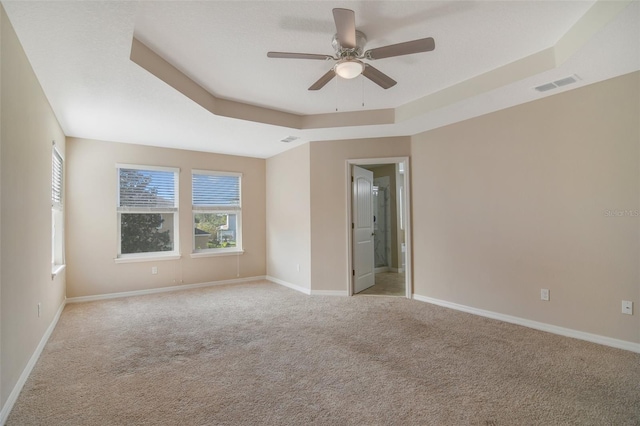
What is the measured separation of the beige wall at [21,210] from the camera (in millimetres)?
2070

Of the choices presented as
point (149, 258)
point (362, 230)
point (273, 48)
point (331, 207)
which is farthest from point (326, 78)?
point (149, 258)

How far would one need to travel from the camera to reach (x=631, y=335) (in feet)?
9.27

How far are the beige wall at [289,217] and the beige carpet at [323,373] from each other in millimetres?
1587

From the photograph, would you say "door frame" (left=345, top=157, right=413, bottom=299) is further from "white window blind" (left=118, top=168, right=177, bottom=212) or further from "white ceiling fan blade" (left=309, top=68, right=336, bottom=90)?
"white window blind" (left=118, top=168, right=177, bottom=212)

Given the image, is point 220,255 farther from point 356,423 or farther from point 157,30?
point 356,423

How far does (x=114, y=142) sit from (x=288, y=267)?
3.51m

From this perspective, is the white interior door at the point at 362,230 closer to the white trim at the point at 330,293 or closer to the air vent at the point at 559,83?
the white trim at the point at 330,293

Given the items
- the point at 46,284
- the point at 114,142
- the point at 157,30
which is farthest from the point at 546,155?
the point at 114,142

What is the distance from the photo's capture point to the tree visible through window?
5.19m

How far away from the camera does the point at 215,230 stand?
19.9 ft

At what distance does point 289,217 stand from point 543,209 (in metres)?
3.79

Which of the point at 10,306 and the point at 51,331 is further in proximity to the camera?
the point at 51,331

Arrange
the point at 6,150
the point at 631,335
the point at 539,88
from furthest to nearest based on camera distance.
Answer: the point at 539,88 < the point at 631,335 < the point at 6,150

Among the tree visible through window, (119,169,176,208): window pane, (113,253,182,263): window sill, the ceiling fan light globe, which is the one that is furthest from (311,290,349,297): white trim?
the ceiling fan light globe
